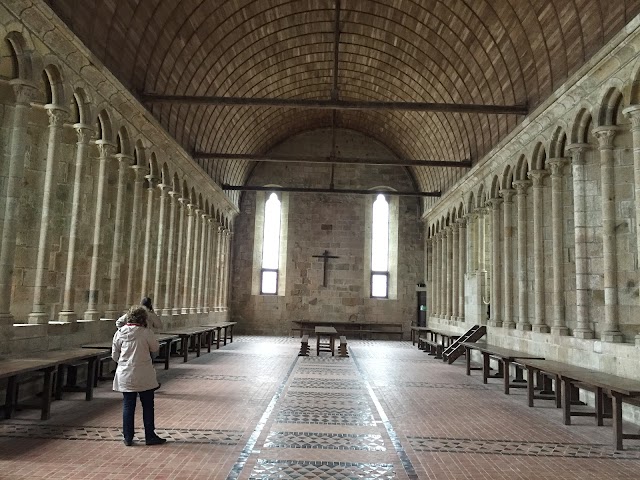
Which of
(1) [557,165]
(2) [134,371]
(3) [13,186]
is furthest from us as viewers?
(1) [557,165]

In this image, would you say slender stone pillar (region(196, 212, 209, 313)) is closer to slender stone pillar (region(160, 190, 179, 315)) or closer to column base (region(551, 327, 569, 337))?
slender stone pillar (region(160, 190, 179, 315))

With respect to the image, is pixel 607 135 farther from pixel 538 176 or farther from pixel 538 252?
pixel 538 252

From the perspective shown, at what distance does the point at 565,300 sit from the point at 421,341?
35.8 ft

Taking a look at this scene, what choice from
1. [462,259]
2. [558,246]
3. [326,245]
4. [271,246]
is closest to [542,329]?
[558,246]

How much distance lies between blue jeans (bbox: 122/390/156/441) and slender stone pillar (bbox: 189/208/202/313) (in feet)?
49.5

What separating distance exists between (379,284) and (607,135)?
20.3 m

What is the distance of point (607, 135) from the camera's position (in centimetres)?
1042

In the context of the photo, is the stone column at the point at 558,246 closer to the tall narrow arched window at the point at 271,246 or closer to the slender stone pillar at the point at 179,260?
the slender stone pillar at the point at 179,260

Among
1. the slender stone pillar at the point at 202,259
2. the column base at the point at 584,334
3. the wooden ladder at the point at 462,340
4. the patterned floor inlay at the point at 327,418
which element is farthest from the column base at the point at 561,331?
the slender stone pillar at the point at 202,259

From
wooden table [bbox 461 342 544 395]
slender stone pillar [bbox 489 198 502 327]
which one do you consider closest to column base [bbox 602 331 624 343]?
wooden table [bbox 461 342 544 395]

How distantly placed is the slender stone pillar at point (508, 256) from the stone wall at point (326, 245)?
13549 millimetres

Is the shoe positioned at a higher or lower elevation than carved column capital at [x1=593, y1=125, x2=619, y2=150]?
lower

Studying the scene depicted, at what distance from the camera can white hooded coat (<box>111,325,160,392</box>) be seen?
662cm

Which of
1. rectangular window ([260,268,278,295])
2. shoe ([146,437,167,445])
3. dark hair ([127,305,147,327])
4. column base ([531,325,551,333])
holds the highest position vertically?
rectangular window ([260,268,278,295])
